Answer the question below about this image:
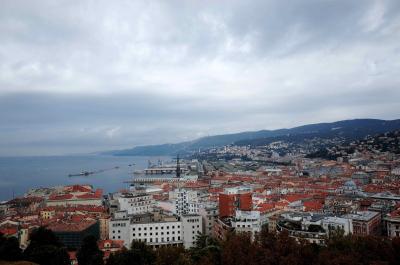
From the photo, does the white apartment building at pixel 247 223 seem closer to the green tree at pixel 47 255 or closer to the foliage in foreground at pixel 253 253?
the foliage in foreground at pixel 253 253

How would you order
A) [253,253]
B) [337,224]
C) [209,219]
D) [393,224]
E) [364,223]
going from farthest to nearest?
[209,219], [393,224], [364,223], [337,224], [253,253]

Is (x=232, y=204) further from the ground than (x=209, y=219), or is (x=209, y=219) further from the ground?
(x=232, y=204)

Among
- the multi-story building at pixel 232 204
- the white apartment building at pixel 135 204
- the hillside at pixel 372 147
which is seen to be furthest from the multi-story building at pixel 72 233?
the hillside at pixel 372 147

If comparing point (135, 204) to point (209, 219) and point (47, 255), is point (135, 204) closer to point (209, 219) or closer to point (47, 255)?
point (209, 219)

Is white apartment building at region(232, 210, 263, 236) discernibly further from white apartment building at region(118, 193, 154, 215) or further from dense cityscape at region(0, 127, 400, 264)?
white apartment building at region(118, 193, 154, 215)

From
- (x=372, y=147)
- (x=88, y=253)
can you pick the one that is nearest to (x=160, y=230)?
(x=88, y=253)

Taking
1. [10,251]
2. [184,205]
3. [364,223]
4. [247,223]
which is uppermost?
[10,251]

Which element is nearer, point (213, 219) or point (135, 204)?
point (213, 219)
